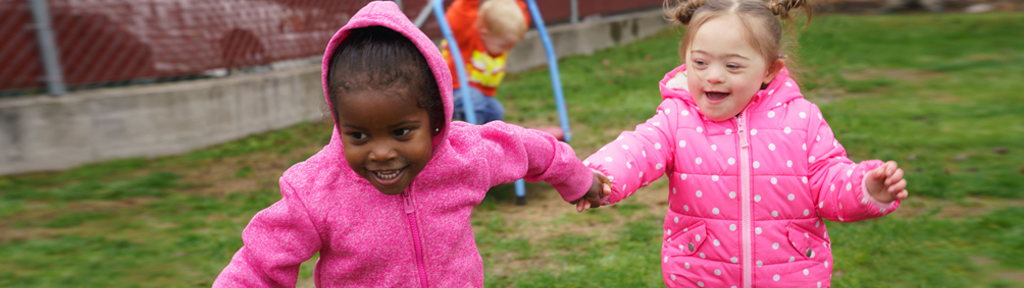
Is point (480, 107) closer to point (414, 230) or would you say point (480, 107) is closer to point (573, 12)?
point (414, 230)

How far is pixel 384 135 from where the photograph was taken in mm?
1926

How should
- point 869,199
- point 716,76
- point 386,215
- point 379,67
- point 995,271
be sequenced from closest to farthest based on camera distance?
point 379,67, point 386,215, point 869,199, point 716,76, point 995,271

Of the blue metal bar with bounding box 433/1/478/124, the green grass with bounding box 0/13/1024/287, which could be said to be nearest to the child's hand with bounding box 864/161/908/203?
the green grass with bounding box 0/13/1024/287

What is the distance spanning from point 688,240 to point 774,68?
0.57 meters

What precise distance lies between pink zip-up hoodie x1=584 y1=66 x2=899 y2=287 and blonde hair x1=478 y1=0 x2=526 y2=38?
278 centimetres

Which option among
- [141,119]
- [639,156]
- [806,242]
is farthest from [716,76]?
[141,119]

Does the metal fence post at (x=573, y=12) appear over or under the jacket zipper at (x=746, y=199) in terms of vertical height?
under

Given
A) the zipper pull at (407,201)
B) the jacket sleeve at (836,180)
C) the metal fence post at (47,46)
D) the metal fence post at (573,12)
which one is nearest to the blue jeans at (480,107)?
the metal fence post at (47,46)

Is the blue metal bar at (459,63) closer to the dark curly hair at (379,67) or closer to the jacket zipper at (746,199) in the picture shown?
the jacket zipper at (746,199)

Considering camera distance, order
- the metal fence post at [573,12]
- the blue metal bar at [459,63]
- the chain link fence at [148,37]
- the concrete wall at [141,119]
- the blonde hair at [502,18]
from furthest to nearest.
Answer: the metal fence post at [573,12]
the chain link fence at [148,37]
the concrete wall at [141,119]
the blonde hair at [502,18]
the blue metal bar at [459,63]

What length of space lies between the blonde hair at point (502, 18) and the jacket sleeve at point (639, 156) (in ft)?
8.79

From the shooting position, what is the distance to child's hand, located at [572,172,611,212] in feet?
7.86

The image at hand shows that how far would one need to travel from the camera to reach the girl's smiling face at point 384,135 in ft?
6.17

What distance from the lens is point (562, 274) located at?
3971mm
